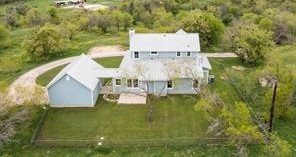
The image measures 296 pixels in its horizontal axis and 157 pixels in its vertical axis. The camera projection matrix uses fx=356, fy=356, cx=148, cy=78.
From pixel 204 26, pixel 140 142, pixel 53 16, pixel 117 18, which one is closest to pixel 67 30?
pixel 117 18

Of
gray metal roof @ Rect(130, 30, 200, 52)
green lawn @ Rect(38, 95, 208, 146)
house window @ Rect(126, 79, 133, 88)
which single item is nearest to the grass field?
green lawn @ Rect(38, 95, 208, 146)

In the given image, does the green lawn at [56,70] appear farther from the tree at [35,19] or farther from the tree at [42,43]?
the tree at [35,19]

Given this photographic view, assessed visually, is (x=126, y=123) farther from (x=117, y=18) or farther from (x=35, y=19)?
(x=35, y=19)

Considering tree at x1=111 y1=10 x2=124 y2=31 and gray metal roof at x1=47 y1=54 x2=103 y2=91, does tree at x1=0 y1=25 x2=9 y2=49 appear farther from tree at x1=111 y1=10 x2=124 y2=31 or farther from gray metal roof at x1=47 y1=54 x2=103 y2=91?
gray metal roof at x1=47 y1=54 x2=103 y2=91

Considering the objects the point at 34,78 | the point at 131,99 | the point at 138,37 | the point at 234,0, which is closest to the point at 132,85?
the point at 131,99

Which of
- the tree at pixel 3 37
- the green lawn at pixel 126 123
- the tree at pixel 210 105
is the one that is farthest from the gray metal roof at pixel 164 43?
the tree at pixel 3 37

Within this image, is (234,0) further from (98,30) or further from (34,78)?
(34,78)
